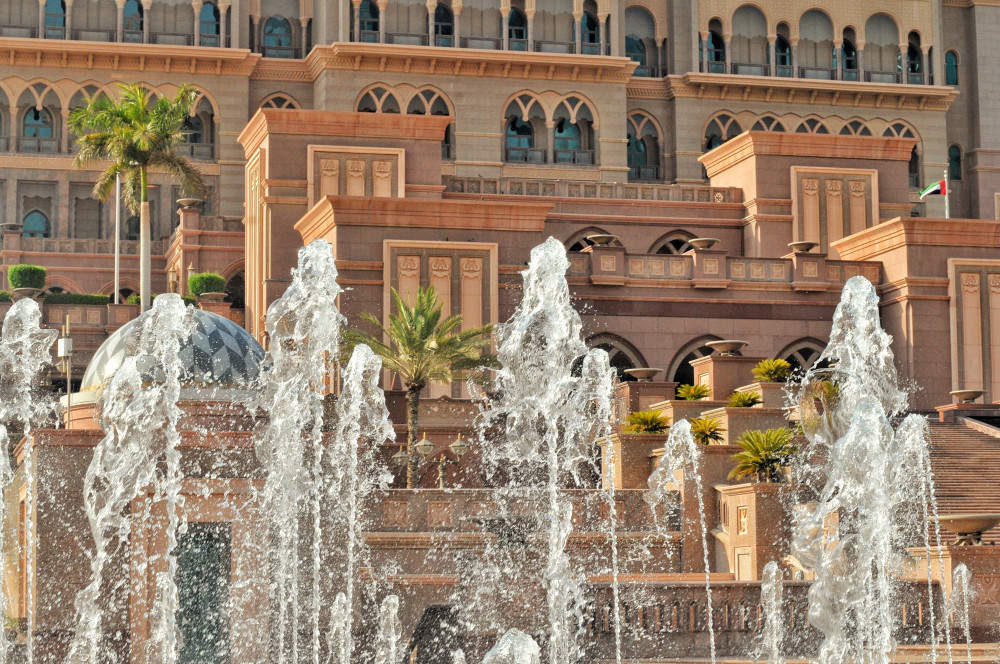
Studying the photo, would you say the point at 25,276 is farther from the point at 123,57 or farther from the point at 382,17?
the point at 382,17

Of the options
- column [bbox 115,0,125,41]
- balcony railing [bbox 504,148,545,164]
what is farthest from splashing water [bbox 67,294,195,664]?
column [bbox 115,0,125,41]

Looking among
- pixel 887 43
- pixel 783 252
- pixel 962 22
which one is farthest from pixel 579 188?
pixel 962 22

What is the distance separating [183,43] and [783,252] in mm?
22179

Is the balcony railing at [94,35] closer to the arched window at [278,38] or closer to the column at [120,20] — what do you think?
the column at [120,20]

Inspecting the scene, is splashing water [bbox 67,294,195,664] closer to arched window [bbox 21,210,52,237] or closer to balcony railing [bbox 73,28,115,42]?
arched window [bbox 21,210,52,237]

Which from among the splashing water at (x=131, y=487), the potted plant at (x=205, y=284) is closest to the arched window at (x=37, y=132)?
the potted plant at (x=205, y=284)

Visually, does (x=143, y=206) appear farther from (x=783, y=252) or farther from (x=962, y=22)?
(x=962, y=22)

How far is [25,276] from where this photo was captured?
39812 mm

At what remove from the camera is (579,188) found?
39.2 metres

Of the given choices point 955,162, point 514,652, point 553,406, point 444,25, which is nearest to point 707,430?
point 553,406

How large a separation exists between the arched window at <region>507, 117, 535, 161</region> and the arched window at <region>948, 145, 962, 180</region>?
1570 cm

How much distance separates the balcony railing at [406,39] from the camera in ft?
164

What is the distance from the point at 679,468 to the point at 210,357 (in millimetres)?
8555

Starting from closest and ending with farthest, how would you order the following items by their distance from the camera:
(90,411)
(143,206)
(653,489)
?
(90,411) → (653,489) → (143,206)
